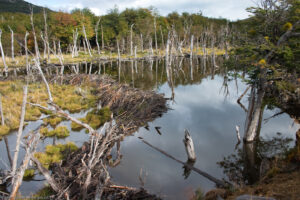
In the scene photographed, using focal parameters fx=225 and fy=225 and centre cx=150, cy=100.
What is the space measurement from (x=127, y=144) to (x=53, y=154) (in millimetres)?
4135

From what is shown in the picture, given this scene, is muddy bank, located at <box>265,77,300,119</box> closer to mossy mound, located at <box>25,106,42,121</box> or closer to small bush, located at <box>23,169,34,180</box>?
small bush, located at <box>23,169,34,180</box>

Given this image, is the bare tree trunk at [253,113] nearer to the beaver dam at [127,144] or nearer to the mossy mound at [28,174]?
the beaver dam at [127,144]

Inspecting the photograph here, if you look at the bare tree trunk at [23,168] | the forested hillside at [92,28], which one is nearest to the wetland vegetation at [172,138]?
the bare tree trunk at [23,168]

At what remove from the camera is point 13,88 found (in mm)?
22250

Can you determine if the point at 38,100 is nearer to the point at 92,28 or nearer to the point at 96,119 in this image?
the point at 96,119

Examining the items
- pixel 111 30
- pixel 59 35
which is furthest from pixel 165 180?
pixel 111 30

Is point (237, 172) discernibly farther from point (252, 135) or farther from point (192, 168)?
point (252, 135)

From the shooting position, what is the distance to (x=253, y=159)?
1130 centimetres

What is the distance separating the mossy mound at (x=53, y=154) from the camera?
10.2 metres

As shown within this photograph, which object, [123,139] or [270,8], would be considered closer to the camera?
[270,8]

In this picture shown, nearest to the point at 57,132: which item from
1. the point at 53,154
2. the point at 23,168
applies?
the point at 53,154

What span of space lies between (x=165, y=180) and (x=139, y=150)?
10.3ft

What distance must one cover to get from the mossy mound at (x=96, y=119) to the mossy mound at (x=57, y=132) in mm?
987

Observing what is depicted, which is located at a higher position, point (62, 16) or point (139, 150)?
point (62, 16)
